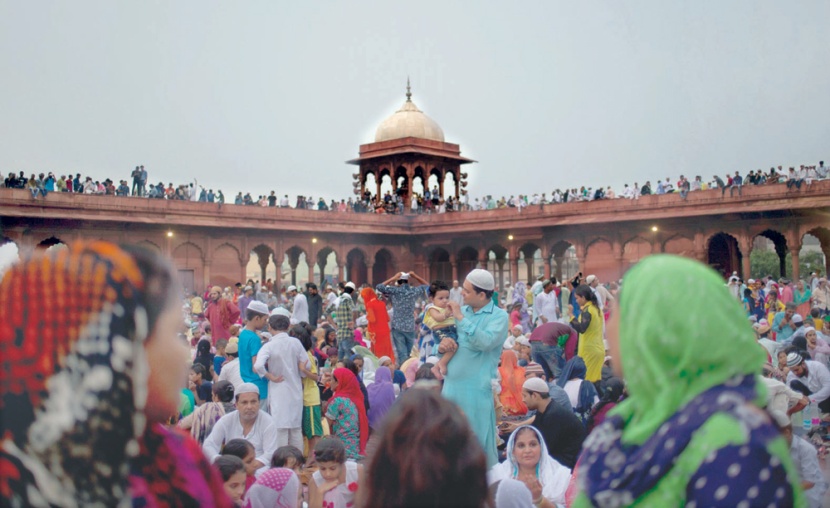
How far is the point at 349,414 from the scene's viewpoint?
601 centimetres

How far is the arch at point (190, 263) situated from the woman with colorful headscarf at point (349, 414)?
19991 mm

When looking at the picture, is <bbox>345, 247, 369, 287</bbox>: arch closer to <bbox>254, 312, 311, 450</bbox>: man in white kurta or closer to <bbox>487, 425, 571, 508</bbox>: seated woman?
<bbox>254, 312, 311, 450</bbox>: man in white kurta

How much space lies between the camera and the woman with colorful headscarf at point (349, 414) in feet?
19.7

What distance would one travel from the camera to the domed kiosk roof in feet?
118

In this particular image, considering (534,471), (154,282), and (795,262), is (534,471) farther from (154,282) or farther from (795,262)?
(795,262)

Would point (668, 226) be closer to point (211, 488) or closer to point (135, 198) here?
point (135, 198)

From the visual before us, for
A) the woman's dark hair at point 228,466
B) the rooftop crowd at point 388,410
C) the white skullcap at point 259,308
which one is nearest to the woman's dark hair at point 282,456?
the woman's dark hair at point 228,466

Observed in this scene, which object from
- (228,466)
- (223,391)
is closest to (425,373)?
(223,391)

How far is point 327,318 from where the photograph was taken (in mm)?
15094

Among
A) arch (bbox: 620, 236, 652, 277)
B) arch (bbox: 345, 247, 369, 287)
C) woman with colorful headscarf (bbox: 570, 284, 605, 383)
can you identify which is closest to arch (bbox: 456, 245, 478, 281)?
arch (bbox: 345, 247, 369, 287)

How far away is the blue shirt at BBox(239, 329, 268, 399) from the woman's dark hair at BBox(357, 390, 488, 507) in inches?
192

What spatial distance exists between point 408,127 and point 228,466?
33359mm

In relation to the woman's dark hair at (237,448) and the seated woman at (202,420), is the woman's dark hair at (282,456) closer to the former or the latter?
the woman's dark hair at (237,448)

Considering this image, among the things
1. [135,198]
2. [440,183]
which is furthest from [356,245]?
[135,198]
